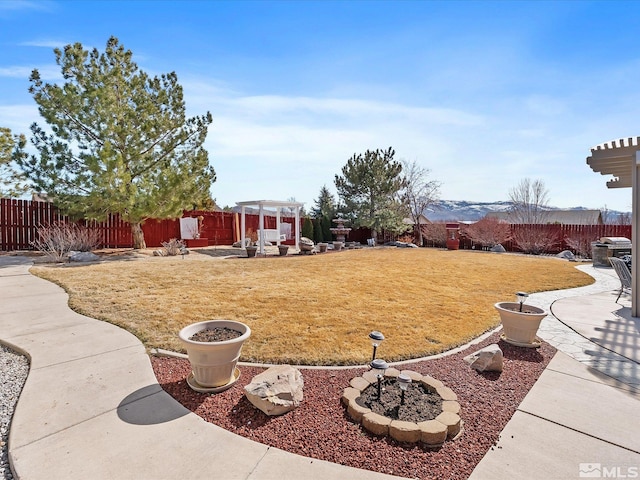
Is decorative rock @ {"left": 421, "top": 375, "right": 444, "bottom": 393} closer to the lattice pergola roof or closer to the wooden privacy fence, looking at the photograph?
the lattice pergola roof

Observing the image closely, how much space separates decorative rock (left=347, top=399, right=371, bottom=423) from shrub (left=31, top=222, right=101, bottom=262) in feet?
33.6

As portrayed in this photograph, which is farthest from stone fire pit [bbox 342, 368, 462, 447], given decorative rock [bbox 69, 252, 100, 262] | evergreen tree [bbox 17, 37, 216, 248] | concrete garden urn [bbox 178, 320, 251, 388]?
evergreen tree [bbox 17, 37, 216, 248]

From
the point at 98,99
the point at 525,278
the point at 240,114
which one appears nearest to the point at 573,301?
the point at 525,278

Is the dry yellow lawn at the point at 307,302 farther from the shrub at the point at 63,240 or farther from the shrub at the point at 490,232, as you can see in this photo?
the shrub at the point at 490,232

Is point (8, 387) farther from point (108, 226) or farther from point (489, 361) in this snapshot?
point (108, 226)

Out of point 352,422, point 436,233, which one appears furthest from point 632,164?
point 436,233

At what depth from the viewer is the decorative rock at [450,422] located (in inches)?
83.2

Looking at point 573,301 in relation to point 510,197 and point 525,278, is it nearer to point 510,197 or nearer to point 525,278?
point 525,278

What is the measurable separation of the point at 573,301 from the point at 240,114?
8785 millimetres

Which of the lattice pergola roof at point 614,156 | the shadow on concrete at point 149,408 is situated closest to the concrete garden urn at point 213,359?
the shadow on concrete at point 149,408

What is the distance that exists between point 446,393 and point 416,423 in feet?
1.71

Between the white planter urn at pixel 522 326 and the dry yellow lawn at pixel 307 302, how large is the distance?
454 millimetres

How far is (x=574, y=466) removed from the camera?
1.87 metres

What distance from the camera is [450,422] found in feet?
7.00
